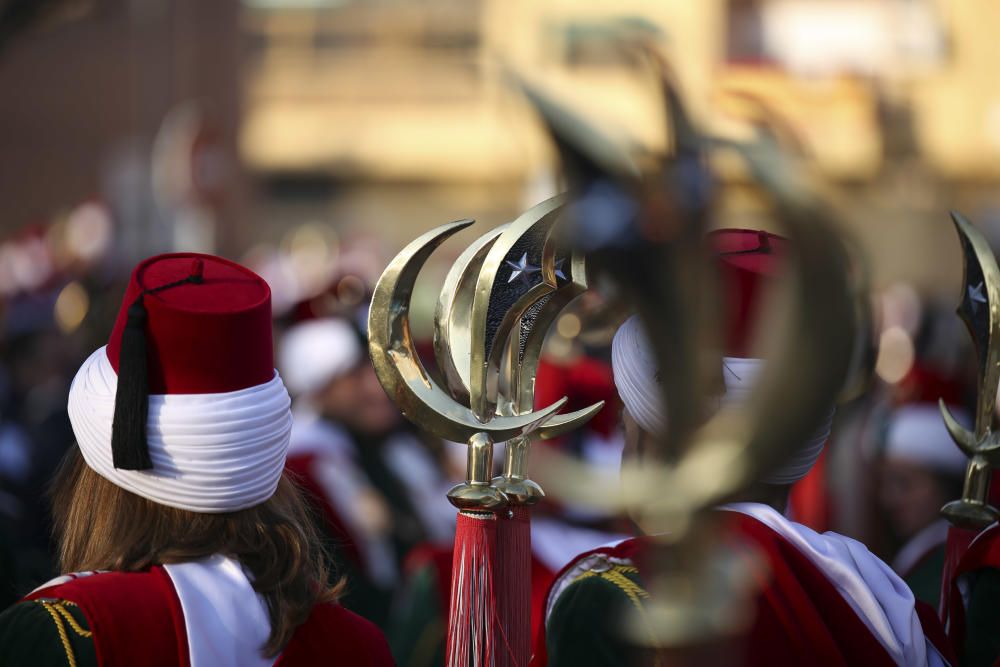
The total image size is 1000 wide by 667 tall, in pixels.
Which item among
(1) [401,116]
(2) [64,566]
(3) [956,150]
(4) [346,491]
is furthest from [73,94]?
(2) [64,566]

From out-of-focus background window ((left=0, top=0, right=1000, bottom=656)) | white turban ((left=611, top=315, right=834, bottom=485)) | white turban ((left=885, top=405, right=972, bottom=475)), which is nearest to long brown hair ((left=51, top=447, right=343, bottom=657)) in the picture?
white turban ((left=611, top=315, right=834, bottom=485))

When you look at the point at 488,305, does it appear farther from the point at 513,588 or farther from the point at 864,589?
the point at 864,589

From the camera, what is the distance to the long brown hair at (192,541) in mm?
2219

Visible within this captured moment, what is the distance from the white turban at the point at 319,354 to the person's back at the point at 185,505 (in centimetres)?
369

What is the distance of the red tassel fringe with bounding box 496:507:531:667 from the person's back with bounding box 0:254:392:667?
221mm

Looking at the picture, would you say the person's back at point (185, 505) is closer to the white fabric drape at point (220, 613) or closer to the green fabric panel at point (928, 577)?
the white fabric drape at point (220, 613)

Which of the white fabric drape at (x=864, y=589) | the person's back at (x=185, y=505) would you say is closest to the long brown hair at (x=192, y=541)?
the person's back at (x=185, y=505)

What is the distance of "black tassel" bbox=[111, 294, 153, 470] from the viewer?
215 cm

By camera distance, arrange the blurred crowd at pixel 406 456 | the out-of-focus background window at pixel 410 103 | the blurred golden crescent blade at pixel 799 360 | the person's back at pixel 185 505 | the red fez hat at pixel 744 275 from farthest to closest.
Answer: the out-of-focus background window at pixel 410 103
the blurred crowd at pixel 406 456
the person's back at pixel 185 505
the red fez hat at pixel 744 275
the blurred golden crescent blade at pixel 799 360

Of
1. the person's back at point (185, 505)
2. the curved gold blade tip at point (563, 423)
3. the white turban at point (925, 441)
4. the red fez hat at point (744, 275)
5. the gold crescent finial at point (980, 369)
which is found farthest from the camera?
the white turban at point (925, 441)

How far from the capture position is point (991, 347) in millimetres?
2770

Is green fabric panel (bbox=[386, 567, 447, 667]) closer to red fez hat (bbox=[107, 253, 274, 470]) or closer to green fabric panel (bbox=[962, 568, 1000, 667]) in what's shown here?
green fabric panel (bbox=[962, 568, 1000, 667])

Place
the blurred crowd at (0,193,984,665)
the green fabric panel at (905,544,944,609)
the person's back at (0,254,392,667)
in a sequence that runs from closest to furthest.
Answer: the person's back at (0,254,392,667) < the green fabric panel at (905,544,944,609) < the blurred crowd at (0,193,984,665)

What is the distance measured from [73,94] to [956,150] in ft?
46.5
